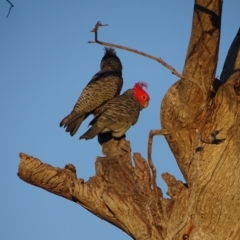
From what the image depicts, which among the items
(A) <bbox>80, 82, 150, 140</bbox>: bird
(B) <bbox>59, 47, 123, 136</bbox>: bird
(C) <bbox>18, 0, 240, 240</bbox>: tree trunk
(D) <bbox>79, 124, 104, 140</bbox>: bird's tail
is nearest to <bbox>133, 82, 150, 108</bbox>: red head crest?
(A) <bbox>80, 82, 150, 140</bbox>: bird

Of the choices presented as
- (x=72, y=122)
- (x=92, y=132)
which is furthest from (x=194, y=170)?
(x=72, y=122)

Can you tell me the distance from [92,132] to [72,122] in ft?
3.08

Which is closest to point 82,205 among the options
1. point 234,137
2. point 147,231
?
point 147,231

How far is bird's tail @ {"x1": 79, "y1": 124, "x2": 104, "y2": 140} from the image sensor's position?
658 cm

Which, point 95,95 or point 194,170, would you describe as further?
point 95,95

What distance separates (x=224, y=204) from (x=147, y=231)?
0.69 meters

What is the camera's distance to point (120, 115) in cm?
680

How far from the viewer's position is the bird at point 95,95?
750 cm

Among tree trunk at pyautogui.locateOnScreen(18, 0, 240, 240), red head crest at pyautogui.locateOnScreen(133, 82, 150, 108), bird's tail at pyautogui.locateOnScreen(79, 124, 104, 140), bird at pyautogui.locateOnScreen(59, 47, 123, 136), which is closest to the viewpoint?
tree trunk at pyautogui.locateOnScreen(18, 0, 240, 240)

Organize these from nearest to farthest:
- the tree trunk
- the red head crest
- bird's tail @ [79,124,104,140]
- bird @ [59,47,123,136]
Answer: the tree trunk < bird's tail @ [79,124,104,140] < the red head crest < bird @ [59,47,123,136]

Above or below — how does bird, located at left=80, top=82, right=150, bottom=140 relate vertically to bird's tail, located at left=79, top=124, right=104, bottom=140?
above

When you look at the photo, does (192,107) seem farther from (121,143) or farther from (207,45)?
(121,143)

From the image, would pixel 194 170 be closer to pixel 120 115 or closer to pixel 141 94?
pixel 120 115

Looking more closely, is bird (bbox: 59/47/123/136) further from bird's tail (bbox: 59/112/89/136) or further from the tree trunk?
the tree trunk
